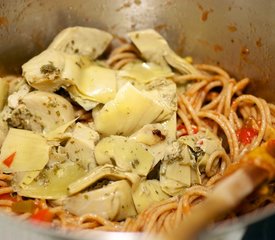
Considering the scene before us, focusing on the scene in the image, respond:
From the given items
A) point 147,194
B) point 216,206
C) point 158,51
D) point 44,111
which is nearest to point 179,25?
point 158,51

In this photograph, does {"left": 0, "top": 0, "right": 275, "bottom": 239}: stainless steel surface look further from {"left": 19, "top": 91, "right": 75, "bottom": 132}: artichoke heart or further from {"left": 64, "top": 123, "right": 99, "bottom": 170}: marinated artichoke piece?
{"left": 64, "top": 123, "right": 99, "bottom": 170}: marinated artichoke piece

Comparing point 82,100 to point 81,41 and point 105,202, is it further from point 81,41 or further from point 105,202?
point 105,202

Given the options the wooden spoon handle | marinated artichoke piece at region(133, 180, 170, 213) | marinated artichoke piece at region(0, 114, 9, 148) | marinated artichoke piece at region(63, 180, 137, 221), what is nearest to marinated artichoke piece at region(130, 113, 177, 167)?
marinated artichoke piece at region(133, 180, 170, 213)

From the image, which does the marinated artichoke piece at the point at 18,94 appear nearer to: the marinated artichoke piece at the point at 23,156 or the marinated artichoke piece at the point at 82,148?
the marinated artichoke piece at the point at 23,156

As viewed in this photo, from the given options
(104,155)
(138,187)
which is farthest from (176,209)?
(104,155)

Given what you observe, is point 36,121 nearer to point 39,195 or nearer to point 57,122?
point 57,122

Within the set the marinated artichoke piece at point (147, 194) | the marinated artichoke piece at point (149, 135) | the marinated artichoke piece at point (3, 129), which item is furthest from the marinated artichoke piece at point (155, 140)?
the marinated artichoke piece at point (3, 129)

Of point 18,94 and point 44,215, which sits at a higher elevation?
point 18,94
